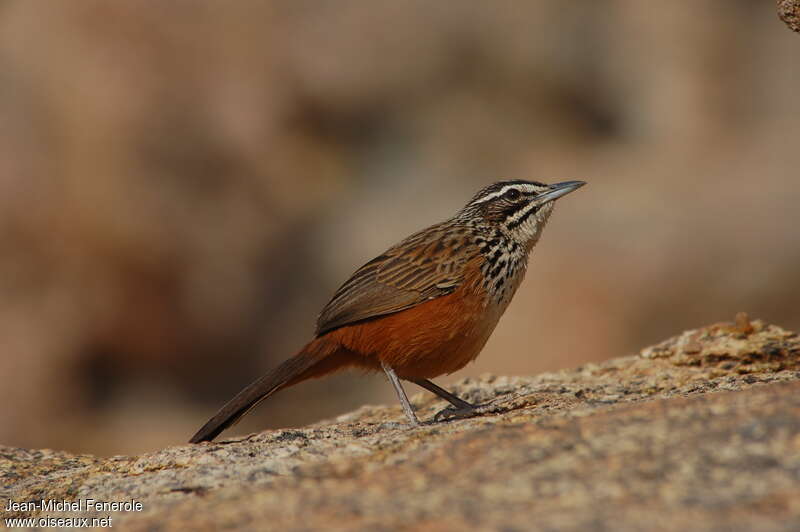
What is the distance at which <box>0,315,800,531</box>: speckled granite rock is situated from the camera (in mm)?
3297

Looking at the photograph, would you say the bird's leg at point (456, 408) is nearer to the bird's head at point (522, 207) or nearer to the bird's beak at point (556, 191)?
the bird's head at point (522, 207)

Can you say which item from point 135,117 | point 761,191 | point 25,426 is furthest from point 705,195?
point 25,426

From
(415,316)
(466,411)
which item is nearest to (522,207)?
(415,316)

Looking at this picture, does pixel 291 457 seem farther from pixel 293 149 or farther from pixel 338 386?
pixel 293 149

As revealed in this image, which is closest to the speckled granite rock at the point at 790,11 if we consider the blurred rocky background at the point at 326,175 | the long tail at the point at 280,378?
the long tail at the point at 280,378

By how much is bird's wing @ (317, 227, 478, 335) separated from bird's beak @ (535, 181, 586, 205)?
2.06 feet

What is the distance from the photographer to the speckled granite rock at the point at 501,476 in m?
3.30

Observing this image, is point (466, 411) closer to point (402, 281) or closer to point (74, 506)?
point (402, 281)

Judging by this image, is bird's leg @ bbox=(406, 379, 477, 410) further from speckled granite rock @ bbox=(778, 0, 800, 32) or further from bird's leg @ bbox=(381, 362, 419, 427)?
speckled granite rock @ bbox=(778, 0, 800, 32)

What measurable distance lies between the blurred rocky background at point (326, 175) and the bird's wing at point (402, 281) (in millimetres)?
6101

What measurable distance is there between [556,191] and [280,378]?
2342 mm

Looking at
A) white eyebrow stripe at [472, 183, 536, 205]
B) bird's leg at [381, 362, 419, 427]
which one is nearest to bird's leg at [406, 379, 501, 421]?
bird's leg at [381, 362, 419, 427]

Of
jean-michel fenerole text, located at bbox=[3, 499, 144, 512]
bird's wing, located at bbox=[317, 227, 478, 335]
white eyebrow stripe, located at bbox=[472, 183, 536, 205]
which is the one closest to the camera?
jean-michel fenerole text, located at bbox=[3, 499, 144, 512]

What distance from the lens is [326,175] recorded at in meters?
16.4
